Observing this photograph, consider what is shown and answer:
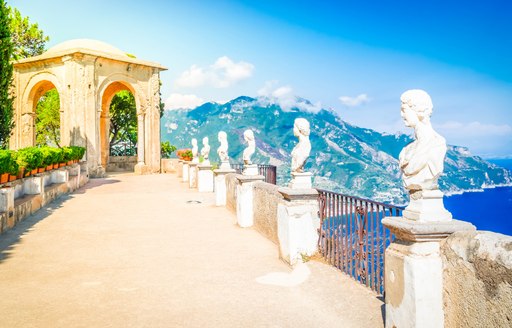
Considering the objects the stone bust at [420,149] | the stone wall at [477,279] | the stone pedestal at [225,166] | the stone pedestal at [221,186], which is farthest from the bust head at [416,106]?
the stone pedestal at [225,166]

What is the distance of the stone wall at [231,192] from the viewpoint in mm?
11367

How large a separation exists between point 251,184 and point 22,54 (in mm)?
28322

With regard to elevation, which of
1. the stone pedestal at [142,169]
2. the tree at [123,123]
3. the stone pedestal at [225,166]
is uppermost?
the tree at [123,123]

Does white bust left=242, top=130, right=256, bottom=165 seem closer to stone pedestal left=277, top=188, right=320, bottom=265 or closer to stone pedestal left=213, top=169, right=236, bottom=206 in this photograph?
stone pedestal left=213, top=169, right=236, bottom=206

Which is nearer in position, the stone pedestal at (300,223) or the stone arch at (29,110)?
the stone pedestal at (300,223)

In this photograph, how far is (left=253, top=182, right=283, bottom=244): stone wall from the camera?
25.8 ft

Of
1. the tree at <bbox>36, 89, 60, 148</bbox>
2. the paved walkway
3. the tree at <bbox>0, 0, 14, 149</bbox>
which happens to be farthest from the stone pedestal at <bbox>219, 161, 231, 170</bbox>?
the tree at <bbox>36, 89, 60, 148</bbox>

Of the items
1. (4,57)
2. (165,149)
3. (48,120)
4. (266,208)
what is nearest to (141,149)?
(165,149)

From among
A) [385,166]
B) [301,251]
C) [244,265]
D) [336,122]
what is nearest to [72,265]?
[244,265]

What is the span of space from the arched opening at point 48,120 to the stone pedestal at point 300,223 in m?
33.1

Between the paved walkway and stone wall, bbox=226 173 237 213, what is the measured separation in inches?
56.5

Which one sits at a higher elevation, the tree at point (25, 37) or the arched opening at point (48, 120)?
the tree at point (25, 37)

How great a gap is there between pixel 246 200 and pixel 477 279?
6806 millimetres

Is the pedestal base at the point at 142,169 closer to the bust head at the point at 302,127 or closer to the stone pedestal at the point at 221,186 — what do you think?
the stone pedestal at the point at 221,186
